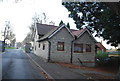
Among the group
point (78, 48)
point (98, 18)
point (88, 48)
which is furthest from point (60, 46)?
point (98, 18)

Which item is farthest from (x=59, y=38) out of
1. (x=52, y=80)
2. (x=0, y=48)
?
(x=0, y=48)

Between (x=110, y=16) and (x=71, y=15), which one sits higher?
(x=71, y=15)

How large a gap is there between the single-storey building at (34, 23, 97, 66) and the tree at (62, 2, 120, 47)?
2942mm

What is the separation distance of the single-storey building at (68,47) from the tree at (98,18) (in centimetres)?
294

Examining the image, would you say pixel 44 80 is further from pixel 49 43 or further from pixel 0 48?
pixel 0 48

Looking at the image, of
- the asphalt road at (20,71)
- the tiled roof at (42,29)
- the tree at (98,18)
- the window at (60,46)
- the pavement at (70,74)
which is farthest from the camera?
the tiled roof at (42,29)

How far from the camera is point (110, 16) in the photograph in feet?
51.8

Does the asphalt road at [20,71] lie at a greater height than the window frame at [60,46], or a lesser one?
lesser

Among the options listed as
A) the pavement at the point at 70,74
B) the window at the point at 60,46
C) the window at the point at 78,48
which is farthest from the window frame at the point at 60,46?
the pavement at the point at 70,74

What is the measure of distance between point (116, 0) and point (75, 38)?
13243 mm

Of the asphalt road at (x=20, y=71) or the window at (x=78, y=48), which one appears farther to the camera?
the window at (x=78, y=48)

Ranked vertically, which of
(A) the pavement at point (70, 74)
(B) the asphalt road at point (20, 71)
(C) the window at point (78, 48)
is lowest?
(A) the pavement at point (70, 74)

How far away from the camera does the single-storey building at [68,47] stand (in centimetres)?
2164

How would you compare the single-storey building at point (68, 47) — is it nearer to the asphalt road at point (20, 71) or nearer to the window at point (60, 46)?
the window at point (60, 46)
